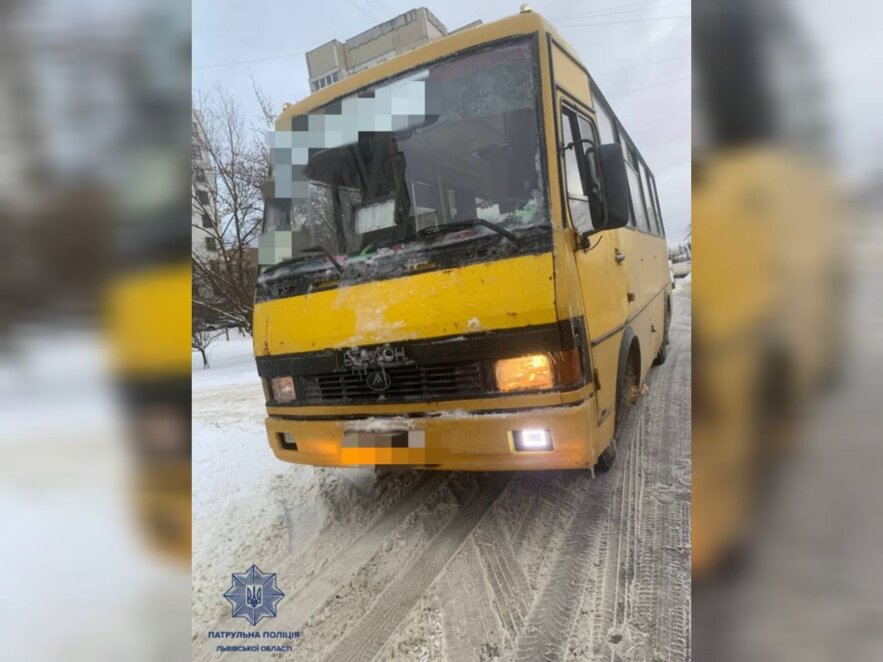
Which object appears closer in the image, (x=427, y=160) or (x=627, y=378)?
(x=427, y=160)

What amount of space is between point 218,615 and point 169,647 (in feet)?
1.11

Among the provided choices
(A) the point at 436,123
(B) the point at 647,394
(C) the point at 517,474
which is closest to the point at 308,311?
(A) the point at 436,123

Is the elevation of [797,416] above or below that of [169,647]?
above

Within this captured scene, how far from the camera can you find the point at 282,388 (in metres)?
2.57

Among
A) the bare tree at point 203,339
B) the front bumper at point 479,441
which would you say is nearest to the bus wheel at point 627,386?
the front bumper at point 479,441

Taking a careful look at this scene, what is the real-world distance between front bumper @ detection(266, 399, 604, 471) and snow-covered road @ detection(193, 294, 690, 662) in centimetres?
34

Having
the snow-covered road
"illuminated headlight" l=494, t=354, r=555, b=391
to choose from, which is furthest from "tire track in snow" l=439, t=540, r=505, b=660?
"illuminated headlight" l=494, t=354, r=555, b=391

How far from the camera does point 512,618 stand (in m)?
1.90

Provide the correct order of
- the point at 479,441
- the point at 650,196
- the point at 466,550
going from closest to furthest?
the point at 650,196 → the point at 479,441 → the point at 466,550

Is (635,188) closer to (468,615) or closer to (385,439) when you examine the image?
(385,439)

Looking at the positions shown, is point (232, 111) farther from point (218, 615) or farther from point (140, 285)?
point (218, 615)
